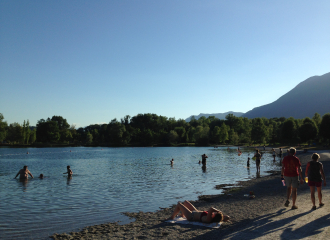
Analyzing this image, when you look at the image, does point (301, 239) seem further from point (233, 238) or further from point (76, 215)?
point (76, 215)

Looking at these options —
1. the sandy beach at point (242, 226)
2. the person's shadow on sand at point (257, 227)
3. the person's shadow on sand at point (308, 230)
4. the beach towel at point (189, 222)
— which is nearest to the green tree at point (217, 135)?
the sandy beach at point (242, 226)

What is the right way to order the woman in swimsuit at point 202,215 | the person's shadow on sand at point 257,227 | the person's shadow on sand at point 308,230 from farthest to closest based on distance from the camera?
the woman in swimsuit at point 202,215
the person's shadow on sand at point 257,227
the person's shadow on sand at point 308,230

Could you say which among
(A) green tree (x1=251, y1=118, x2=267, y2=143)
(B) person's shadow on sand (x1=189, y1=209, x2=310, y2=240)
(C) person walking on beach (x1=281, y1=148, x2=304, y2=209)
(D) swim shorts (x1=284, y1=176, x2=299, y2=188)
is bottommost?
(B) person's shadow on sand (x1=189, y1=209, x2=310, y2=240)

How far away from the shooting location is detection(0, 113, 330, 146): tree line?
125875 millimetres

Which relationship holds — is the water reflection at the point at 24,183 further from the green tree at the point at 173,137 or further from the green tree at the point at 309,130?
the green tree at the point at 173,137

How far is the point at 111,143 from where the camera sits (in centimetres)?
15588

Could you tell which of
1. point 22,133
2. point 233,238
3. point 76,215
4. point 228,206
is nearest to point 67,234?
point 76,215

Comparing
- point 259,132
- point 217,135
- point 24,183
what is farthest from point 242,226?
point 217,135

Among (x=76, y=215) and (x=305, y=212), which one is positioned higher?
(x=305, y=212)

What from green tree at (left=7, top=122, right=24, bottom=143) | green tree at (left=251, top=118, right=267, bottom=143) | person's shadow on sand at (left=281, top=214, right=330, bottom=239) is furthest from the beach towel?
green tree at (left=7, top=122, right=24, bottom=143)

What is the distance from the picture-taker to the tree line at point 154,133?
12588 centimetres

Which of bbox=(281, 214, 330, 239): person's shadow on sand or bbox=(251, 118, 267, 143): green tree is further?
bbox=(251, 118, 267, 143): green tree

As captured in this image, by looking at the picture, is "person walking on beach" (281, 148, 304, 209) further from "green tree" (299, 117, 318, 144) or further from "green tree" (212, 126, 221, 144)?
"green tree" (212, 126, 221, 144)

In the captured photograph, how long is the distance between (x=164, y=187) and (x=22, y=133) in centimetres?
12954
